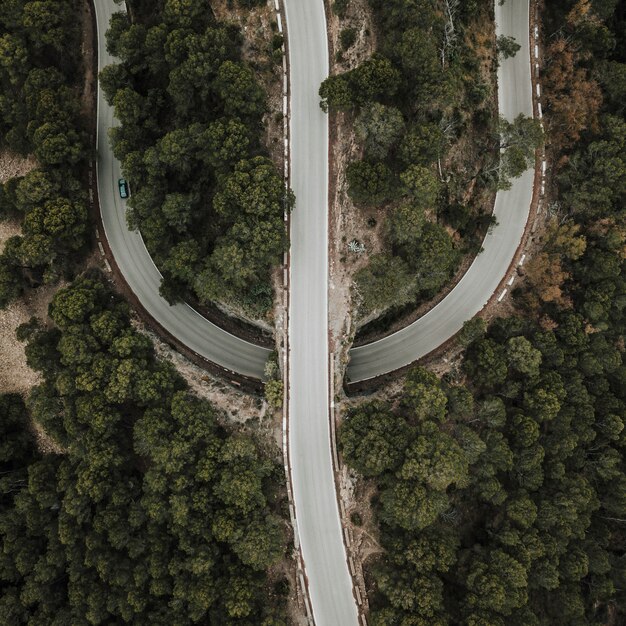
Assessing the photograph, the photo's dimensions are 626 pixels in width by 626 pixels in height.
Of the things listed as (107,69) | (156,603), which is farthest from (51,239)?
(156,603)

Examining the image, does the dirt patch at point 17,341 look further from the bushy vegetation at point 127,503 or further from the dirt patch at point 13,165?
the dirt patch at point 13,165

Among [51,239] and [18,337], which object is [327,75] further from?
[18,337]

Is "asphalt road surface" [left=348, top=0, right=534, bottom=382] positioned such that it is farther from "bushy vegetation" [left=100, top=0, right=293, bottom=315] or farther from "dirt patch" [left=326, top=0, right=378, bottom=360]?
"bushy vegetation" [left=100, top=0, right=293, bottom=315]

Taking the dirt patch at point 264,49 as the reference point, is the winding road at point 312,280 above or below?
below

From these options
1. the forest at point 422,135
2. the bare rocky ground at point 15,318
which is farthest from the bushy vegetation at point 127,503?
the forest at point 422,135

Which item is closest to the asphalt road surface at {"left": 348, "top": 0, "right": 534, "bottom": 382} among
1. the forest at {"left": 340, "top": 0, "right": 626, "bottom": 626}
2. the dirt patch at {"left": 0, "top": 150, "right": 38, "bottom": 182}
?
the forest at {"left": 340, "top": 0, "right": 626, "bottom": 626}

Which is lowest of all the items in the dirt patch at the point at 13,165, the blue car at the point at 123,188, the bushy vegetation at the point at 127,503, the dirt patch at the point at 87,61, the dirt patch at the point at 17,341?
the bushy vegetation at the point at 127,503

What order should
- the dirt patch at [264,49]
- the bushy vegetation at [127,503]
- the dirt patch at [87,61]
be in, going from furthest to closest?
the dirt patch at [87,61]
the dirt patch at [264,49]
the bushy vegetation at [127,503]
